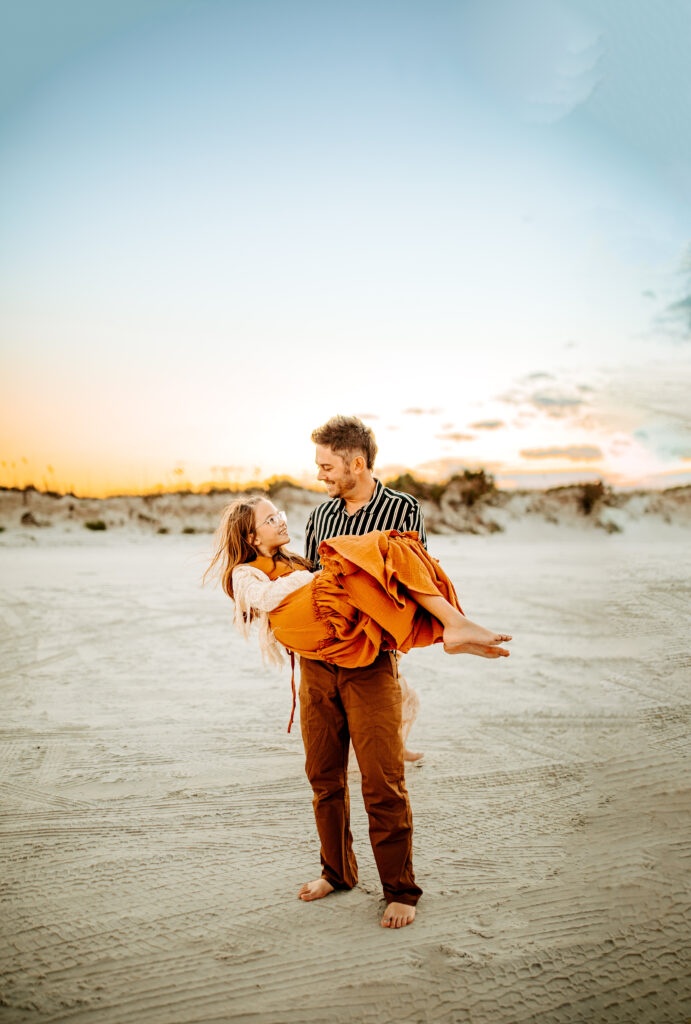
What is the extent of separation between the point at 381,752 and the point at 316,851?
4.05 feet

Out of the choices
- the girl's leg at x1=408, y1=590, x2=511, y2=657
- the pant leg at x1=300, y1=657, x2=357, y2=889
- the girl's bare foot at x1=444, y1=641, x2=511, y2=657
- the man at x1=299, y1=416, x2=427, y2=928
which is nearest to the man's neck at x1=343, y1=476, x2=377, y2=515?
the man at x1=299, y1=416, x2=427, y2=928

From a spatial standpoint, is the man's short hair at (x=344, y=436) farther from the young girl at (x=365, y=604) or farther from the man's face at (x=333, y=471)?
the young girl at (x=365, y=604)

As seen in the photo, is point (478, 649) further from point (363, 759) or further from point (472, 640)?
point (363, 759)

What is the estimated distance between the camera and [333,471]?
10.0ft

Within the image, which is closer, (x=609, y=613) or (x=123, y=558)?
(x=609, y=613)

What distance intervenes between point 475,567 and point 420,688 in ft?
30.8

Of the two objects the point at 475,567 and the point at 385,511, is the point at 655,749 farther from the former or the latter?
the point at 475,567

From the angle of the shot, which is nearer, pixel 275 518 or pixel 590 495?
pixel 275 518

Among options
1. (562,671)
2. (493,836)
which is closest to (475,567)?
(562,671)

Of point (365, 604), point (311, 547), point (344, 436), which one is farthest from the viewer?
point (311, 547)

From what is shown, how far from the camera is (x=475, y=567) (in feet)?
52.0

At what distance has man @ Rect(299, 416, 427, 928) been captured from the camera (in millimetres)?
2879

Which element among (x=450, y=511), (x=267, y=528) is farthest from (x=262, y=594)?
(x=450, y=511)

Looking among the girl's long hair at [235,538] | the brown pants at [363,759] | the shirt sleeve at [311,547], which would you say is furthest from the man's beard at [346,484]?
the brown pants at [363,759]
